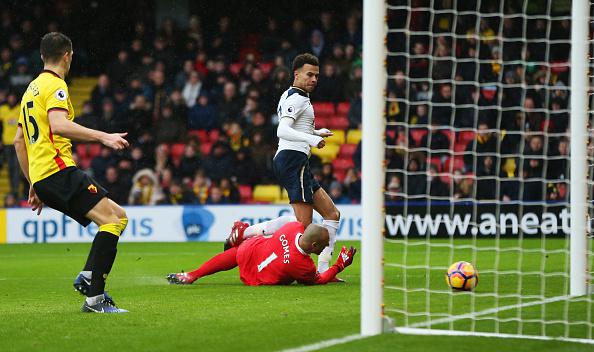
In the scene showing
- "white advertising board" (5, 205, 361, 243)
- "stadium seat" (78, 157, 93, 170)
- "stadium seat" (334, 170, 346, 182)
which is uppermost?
"stadium seat" (78, 157, 93, 170)

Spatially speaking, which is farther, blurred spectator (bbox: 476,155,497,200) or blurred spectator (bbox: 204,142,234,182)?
blurred spectator (bbox: 204,142,234,182)

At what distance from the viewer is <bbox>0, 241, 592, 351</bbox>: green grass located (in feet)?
18.6

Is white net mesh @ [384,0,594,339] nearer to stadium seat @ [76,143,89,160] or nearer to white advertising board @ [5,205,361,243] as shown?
white advertising board @ [5,205,361,243]

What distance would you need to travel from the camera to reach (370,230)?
19.3ft

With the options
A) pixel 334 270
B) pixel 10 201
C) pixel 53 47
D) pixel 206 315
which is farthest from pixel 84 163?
pixel 206 315

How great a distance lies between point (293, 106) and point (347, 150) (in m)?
10.9

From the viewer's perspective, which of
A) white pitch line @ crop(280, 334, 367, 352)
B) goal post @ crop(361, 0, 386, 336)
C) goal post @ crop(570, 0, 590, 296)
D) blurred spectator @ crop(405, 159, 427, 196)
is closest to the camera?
white pitch line @ crop(280, 334, 367, 352)

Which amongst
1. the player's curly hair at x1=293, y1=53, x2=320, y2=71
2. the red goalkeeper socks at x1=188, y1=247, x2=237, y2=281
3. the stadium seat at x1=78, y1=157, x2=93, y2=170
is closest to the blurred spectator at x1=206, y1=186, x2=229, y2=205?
the stadium seat at x1=78, y1=157, x2=93, y2=170

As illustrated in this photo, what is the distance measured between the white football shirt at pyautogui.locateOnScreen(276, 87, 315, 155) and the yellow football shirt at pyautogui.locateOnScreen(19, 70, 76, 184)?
8.39ft

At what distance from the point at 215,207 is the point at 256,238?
29.1ft

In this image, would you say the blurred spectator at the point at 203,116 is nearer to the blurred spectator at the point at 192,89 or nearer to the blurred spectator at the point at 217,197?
the blurred spectator at the point at 192,89

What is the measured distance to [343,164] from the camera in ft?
64.1

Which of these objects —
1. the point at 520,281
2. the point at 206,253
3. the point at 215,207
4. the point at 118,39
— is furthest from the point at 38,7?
the point at 520,281

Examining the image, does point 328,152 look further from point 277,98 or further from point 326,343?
point 326,343
